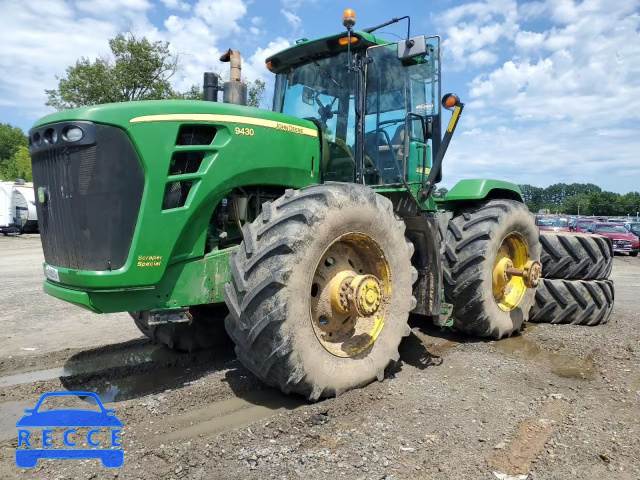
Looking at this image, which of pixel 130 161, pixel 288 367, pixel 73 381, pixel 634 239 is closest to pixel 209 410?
pixel 288 367

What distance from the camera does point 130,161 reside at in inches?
133

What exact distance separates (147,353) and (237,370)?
4.03 ft

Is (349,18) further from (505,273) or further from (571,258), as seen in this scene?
(571,258)

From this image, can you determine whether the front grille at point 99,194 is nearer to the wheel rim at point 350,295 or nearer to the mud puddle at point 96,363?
the wheel rim at point 350,295

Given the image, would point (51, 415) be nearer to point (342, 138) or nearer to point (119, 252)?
point (119, 252)

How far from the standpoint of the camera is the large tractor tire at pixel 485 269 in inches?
210

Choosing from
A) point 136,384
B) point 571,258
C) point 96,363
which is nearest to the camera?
point 136,384

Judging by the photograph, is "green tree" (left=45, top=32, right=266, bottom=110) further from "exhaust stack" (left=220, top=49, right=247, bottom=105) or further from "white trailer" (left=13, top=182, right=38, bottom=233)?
"exhaust stack" (left=220, top=49, right=247, bottom=105)

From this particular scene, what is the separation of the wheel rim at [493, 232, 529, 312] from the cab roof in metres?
2.73

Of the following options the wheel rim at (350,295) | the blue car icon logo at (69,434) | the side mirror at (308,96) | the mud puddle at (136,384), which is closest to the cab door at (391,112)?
the side mirror at (308,96)

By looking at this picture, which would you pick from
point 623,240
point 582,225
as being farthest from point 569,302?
point 582,225

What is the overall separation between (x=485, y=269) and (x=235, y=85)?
3112 mm

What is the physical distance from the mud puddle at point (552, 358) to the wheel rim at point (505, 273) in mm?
412

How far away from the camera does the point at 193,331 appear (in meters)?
4.95
